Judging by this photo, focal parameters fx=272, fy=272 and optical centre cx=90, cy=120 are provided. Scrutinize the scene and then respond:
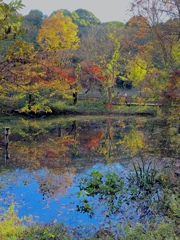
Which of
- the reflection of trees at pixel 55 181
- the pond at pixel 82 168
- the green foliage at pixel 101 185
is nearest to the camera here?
the pond at pixel 82 168

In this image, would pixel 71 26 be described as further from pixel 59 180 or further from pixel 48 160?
pixel 59 180

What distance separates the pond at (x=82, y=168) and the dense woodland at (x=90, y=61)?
6.19 feet

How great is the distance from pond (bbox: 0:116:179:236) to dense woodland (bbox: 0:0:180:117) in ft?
6.19

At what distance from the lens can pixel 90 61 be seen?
2428cm

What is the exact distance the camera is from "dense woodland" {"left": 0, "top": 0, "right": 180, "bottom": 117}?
215 centimetres

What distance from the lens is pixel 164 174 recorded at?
7051 mm

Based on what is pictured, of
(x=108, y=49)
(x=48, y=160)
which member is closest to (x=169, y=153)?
(x=48, y=160)

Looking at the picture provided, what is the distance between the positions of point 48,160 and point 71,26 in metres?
21.1

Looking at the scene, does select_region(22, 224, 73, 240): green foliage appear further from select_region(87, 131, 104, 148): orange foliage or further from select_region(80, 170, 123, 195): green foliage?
select_region(87, 131, 104, 148): orange foliage

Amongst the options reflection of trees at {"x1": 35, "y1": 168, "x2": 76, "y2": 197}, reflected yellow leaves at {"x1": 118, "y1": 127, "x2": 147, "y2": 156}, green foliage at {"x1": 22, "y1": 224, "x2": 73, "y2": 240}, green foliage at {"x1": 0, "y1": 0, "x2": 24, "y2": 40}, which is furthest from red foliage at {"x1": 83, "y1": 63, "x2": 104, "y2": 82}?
green foliage at {"x1": 0, "y1": 0, "x2": 24, "y2": 40}

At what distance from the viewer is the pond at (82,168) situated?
18.1 ft

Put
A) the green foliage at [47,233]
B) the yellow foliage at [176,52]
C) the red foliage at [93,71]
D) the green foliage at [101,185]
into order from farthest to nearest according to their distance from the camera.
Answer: the red foliage at [93,71], the yellow foliage at [176,52], the green foliage at [101,185], the green foliage at [47,233]

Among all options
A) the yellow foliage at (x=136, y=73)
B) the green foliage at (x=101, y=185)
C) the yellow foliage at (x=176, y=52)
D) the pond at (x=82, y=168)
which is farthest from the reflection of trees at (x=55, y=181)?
the yellow foliage at (x=136, y=73)

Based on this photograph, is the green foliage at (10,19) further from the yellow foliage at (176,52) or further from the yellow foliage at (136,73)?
the yellow foliage at (136,73)
